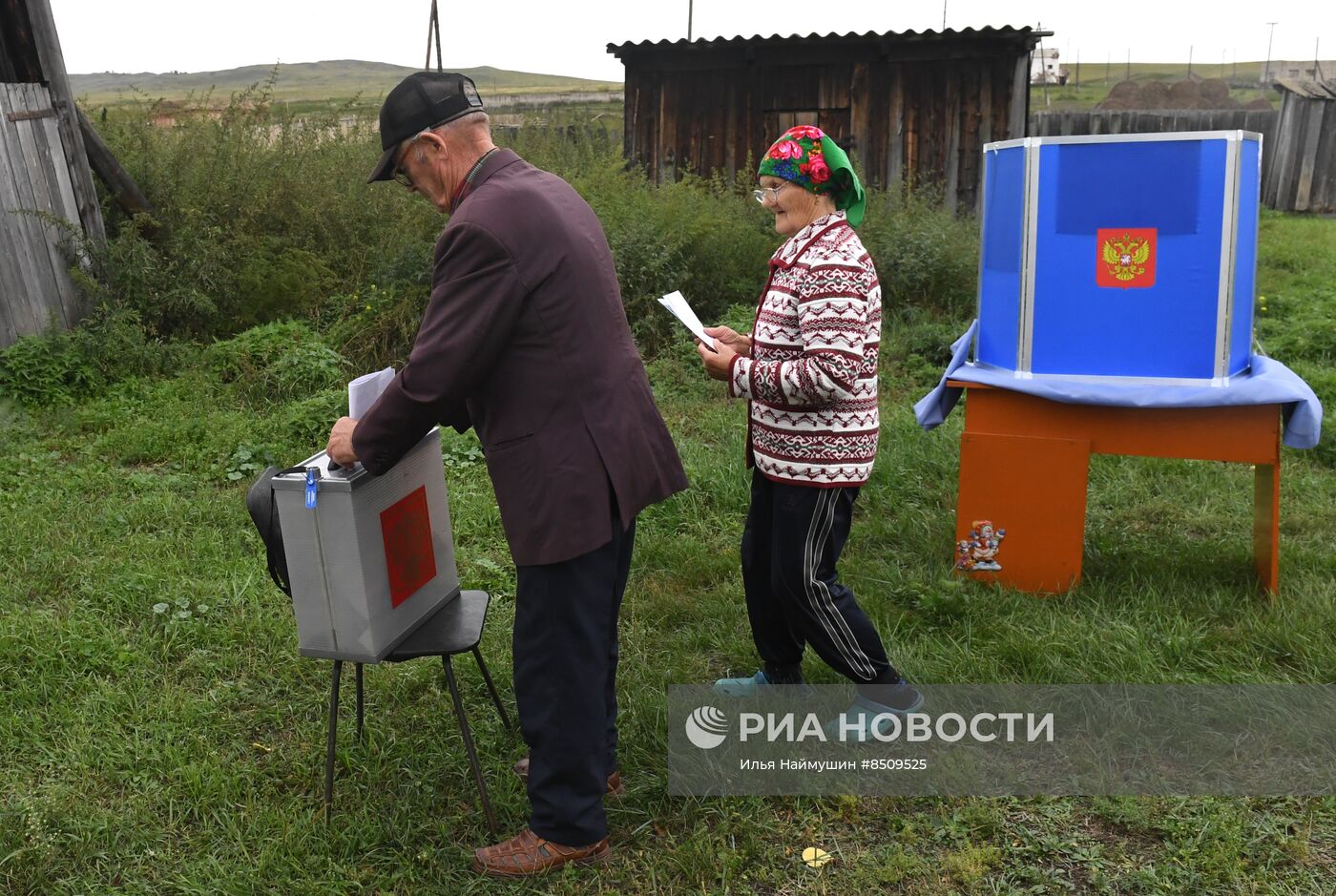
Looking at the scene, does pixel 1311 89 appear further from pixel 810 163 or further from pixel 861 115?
pixel 810 163

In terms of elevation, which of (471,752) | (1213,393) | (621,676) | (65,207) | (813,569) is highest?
(65,207)

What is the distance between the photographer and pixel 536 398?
272cm

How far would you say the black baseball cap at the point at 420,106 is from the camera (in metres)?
2.68

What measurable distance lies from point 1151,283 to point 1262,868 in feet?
6.88

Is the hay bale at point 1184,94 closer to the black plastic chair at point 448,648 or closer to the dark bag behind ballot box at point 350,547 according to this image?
the black plastic chair at point 448,648

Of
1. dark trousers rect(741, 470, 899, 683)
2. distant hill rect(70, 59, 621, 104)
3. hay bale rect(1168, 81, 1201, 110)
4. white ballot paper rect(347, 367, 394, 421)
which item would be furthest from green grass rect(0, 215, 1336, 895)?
distant hill rect(70, 59, 621, 104)

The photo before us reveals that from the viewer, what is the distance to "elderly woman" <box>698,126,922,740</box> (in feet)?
10.3

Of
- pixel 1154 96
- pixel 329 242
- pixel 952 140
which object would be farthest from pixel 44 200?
pixel 1154 96

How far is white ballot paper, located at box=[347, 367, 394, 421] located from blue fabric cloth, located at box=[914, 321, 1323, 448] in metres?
2.43

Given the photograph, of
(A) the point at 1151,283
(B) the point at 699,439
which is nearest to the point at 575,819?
(A) the point at 1151,283

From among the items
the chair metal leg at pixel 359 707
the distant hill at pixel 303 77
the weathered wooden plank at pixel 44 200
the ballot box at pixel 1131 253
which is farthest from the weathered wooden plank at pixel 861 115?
the distant hill at pixel 303 77

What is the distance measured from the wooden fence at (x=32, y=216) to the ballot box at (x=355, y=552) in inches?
244

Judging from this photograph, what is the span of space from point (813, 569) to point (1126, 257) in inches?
72.8

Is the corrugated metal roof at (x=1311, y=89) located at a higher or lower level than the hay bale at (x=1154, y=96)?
higher
